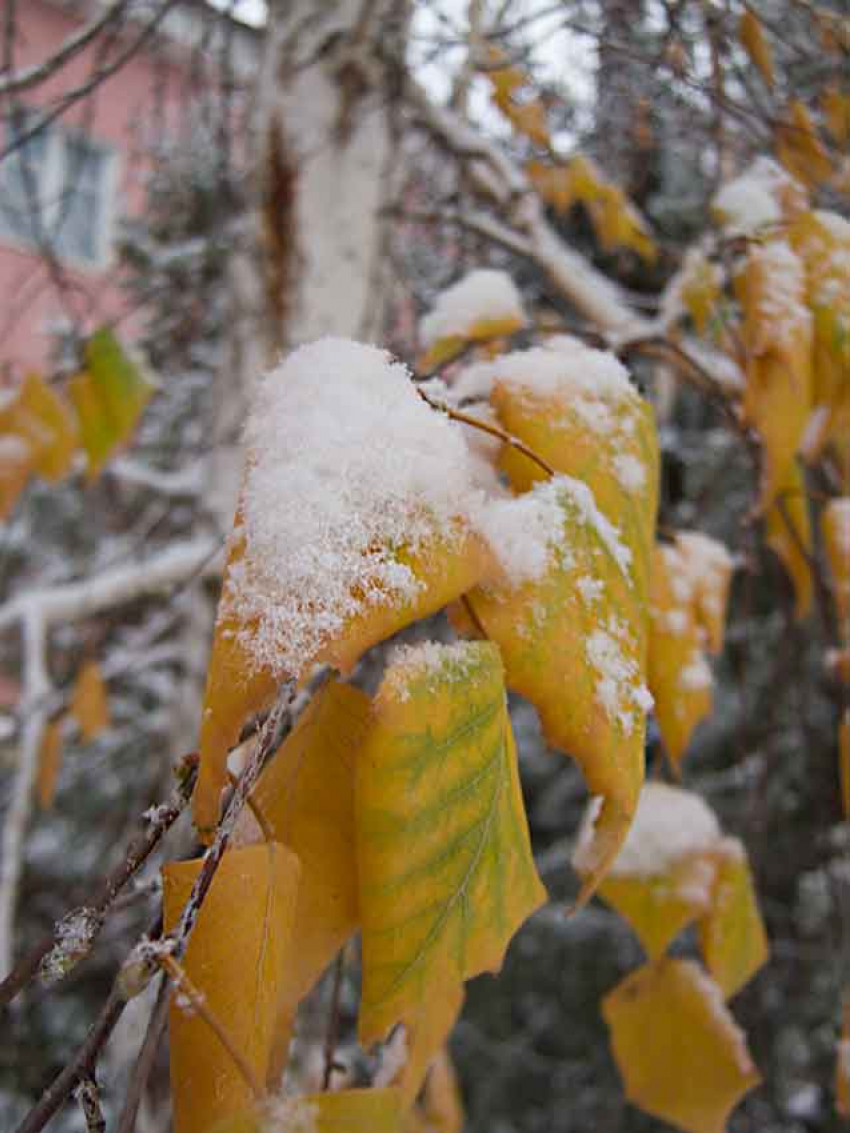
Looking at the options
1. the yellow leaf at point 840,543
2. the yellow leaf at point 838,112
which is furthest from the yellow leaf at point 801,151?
the yellow leaf at point 840,543

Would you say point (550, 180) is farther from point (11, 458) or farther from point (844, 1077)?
point (844, 1077)

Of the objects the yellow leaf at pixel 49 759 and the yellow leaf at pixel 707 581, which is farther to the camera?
the yellow leaf at pixel 49 759

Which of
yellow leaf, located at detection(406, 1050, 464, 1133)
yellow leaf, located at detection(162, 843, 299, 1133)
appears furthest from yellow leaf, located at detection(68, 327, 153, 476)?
yellow leaf, located at detection(162, 843, 299, 1133)

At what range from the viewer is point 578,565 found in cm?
33

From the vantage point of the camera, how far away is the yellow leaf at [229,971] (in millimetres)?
266

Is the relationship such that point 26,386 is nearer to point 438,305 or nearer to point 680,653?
point 438,305

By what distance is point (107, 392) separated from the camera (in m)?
0.99

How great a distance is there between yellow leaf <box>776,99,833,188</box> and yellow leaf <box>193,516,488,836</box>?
0.66 m

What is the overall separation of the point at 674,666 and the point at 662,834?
0.14 meters

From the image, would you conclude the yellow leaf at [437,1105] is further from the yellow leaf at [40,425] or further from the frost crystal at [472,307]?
the yellow leaf at [40,425]

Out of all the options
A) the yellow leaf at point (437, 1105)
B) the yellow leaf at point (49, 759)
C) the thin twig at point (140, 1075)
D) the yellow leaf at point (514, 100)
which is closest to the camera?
the thin twig at point (140, 1075)

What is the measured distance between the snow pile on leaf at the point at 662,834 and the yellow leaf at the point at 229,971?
0.25m

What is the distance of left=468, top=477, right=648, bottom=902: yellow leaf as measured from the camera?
31 centimetres

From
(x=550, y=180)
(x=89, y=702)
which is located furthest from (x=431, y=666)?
(x=550, y=180)
